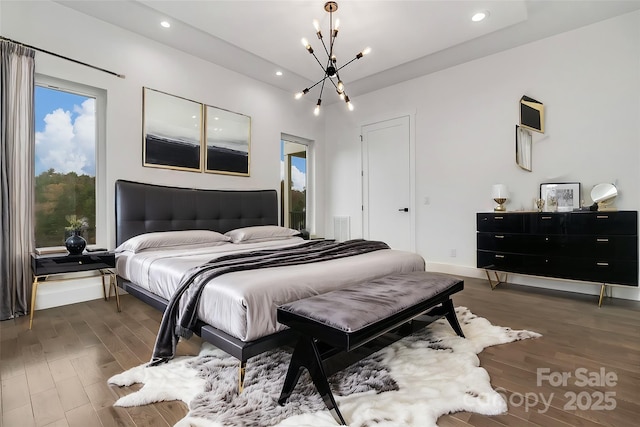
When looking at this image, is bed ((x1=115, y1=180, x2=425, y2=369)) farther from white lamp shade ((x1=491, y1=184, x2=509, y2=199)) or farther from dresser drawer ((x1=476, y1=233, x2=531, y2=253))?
white lamp shade ((x1=491, y1=184, x2=509, y2=199))

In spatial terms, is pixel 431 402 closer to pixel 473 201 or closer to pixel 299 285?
pixel 299 285

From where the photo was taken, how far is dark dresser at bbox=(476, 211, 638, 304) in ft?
9.96

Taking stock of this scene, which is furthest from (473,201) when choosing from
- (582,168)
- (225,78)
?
(225,78)

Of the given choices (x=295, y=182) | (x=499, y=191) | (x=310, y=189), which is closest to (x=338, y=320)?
(x=499, y=191)

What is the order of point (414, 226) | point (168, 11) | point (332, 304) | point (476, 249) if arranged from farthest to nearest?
point (414, 226) < point (476, 249) < point (168, 11) < point (332, 304)

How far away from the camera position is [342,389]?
164cm

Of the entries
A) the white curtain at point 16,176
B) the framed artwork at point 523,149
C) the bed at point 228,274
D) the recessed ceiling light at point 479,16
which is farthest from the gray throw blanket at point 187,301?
the framed artwork at point 523,149

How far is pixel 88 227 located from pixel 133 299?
36.8 inches

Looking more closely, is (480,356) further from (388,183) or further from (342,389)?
(388,183)

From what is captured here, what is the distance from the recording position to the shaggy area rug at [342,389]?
1.42m

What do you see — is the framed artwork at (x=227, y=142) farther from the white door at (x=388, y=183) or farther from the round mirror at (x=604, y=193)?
the round mirror at (x=604, y=193)

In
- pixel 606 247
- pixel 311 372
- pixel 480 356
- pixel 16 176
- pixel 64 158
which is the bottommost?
pixel 480 356

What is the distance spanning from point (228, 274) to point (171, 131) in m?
2.85

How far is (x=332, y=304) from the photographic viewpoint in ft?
5.34
